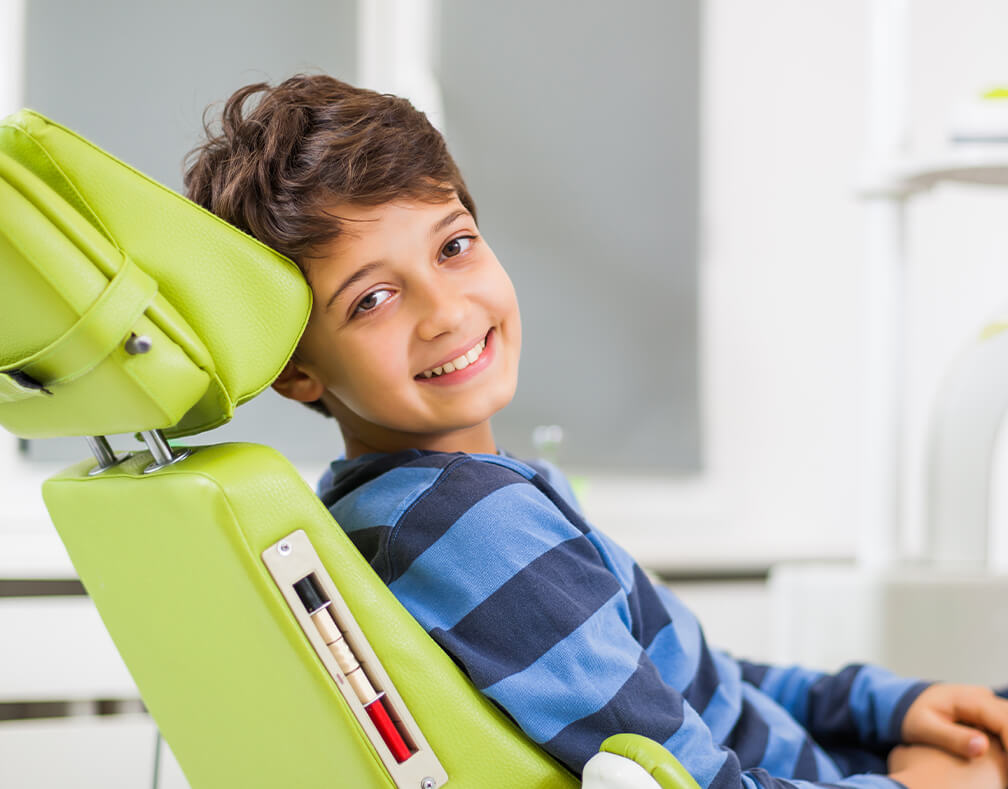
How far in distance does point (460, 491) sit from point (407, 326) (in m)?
0.14

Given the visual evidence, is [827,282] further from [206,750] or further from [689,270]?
[206,750]

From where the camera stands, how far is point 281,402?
1.81 meters

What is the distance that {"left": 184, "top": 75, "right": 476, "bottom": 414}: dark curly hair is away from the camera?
713 mm

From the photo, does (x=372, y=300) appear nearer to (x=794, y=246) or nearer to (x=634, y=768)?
(x=634, y=768)

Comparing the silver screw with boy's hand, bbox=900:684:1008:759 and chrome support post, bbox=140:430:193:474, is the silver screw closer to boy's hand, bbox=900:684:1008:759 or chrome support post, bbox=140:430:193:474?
chrome support post, bbox=140:430:193:474

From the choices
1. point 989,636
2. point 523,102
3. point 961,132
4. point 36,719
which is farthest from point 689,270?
point 36,719

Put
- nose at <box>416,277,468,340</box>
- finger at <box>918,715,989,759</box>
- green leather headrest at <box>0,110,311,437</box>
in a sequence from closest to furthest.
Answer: green leather headrest at <box>0,110,311,437</box>, nose at <box>416,277,468,340</box>, finger at <box>918,715,989,759</box>

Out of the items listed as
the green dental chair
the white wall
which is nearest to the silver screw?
the green dental chair

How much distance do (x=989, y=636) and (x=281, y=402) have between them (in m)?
1.20

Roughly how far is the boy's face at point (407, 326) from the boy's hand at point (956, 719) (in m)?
0.47

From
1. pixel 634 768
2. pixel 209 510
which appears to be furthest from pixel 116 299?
pixel 634 768

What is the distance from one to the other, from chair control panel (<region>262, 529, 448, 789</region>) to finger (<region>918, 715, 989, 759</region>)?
0.48m

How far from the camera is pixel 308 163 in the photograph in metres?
0.72

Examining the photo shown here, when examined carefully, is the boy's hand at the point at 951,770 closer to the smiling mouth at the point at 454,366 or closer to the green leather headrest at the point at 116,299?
the smiling mouth at the point at 454,366
